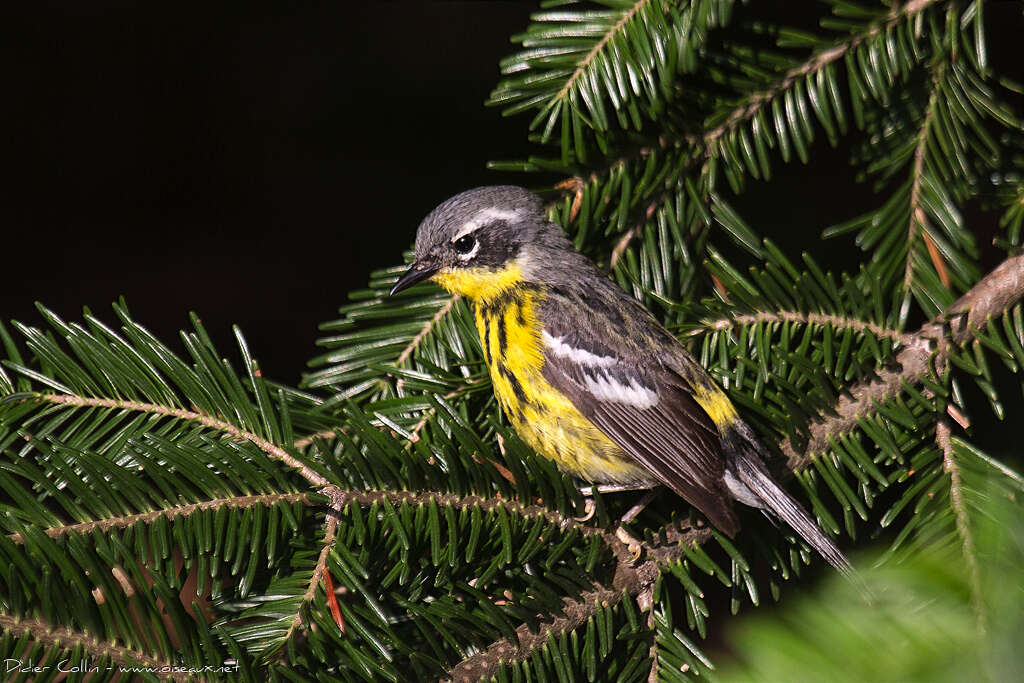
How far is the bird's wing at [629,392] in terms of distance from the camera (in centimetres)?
200

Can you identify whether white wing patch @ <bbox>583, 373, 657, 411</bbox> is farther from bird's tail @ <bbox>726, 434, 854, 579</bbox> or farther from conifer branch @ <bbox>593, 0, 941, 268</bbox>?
conifer branch @ <bbox>593, 0, 941, 268</bbox>

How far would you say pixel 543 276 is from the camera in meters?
2.46

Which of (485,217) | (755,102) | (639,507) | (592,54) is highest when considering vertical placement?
(592,54)

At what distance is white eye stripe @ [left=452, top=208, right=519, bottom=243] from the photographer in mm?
2398

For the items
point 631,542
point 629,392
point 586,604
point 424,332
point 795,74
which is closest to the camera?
point 586,604

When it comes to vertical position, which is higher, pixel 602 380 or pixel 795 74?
pixel 795 74

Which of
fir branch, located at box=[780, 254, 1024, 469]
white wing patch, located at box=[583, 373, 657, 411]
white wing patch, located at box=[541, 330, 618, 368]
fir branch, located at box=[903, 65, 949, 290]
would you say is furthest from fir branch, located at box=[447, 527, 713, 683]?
fir branch, located at box=[903, 65, 949, 290]

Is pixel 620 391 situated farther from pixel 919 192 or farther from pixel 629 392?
pixel 919 192

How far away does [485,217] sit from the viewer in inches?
95.0

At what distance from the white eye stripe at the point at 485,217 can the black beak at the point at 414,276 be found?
0.24 metres

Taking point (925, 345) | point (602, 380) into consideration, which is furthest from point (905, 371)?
point (602, 380)

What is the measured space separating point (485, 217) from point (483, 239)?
0.06 m

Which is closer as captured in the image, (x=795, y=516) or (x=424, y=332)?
(x=795, y=516)

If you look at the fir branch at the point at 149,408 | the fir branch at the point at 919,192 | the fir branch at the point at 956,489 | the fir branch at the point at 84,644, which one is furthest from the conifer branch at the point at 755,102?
the fir branch at the point at 84,644
